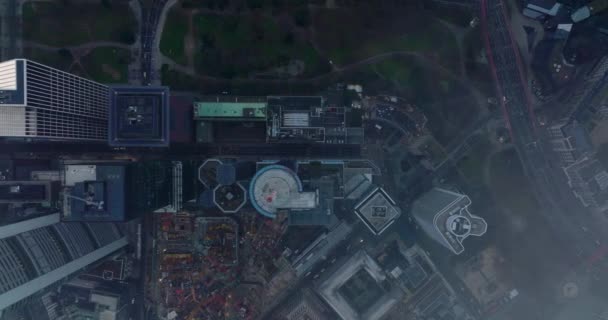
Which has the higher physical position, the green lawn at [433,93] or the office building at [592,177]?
the green lawn at [433,93]

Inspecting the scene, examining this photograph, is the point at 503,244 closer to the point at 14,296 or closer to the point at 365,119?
the point at 365,119

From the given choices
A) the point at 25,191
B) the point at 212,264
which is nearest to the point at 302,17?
the point at 212,264

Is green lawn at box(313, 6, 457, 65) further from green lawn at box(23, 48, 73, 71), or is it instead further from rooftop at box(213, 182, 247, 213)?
green lawn at box(23, 48, 73, 71)

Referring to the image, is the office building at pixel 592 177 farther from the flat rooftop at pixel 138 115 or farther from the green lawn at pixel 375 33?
the flat rooftop at pixel 138 115

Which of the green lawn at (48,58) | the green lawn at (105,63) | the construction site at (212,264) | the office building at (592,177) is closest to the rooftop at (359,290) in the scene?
the construction site at (212,264)

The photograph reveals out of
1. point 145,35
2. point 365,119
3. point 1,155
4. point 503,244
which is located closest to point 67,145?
point 1,155

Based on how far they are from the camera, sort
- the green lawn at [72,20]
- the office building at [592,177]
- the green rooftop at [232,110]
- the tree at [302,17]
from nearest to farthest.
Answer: the green rooftop at [232,110] → the office building at [592,177] → the tree at [302,17] → the green lawn at [72,20]

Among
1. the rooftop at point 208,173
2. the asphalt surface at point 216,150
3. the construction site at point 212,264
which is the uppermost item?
the asphalt surface at point 216,150
